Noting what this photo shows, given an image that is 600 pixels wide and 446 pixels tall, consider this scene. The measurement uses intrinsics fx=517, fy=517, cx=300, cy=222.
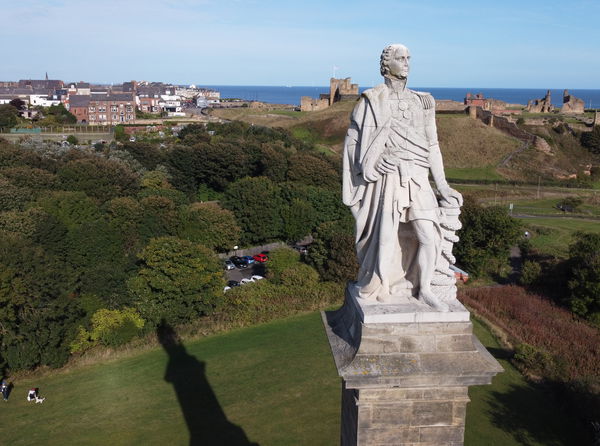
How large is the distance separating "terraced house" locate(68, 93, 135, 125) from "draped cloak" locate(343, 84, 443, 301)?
10384cm

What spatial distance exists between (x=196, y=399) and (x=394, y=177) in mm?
19928

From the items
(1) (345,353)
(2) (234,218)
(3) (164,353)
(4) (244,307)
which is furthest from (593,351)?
(2) (234,218)

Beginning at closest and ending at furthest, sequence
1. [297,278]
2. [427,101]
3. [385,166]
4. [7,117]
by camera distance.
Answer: [385,166] < [427,101] < [297,278] < [7,117]

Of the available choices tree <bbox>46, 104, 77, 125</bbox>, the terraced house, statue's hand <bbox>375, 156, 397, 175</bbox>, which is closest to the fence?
tree <bbox>46, 104, 77, 125</bbox>

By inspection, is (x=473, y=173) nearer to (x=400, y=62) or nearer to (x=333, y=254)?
(x=333, y=254)

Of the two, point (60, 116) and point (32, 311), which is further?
point (60, 116)

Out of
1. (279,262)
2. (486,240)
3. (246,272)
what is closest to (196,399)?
(279,262)

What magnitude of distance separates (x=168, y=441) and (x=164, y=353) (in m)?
7.97

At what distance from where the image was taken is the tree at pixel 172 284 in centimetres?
2966

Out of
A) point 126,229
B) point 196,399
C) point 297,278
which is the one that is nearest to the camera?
point 196,399

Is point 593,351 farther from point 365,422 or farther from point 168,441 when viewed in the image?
point 365,422

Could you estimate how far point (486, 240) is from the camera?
37500 millimetres

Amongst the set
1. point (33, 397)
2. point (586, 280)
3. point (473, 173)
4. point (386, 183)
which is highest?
point (386, 183)

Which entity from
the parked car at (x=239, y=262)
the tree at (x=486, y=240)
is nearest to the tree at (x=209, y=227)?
the parked car at (x=239, y=262)
